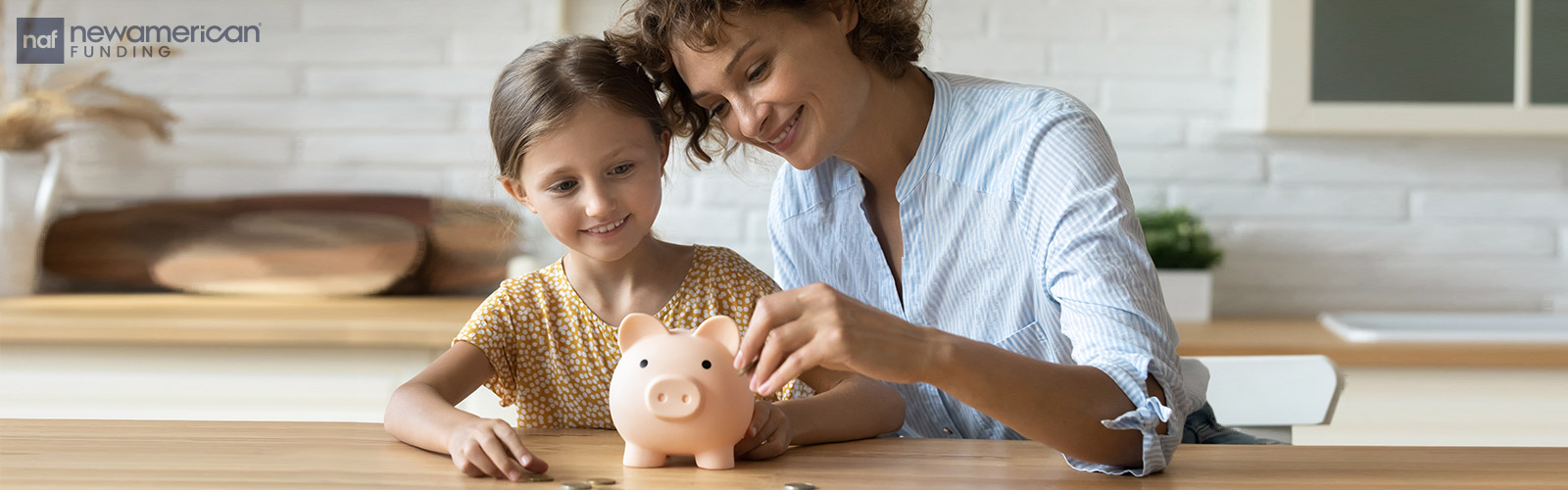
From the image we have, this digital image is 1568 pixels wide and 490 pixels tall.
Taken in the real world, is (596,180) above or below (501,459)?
above

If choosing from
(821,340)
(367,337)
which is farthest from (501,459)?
(367,337)

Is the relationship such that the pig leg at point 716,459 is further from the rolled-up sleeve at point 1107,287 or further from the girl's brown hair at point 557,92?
the girl's brown hair at point 557,92

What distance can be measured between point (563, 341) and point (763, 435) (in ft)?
1.09

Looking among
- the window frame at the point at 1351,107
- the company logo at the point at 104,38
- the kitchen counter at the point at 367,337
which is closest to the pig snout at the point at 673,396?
the kitchen counter at the point at 367,337

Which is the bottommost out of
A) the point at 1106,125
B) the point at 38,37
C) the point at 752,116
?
the point at 752,116

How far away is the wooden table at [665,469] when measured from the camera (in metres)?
0.93

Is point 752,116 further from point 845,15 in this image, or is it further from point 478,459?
point 478,459

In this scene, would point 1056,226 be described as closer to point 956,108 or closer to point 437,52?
point 956,108

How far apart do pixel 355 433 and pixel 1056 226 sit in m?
0.67

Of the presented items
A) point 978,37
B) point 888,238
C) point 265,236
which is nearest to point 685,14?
point 888,238

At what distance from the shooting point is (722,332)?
0.94 m

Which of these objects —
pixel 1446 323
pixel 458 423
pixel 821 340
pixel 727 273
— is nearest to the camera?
pixel 821 340

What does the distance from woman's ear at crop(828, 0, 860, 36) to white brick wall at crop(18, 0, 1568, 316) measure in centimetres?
124

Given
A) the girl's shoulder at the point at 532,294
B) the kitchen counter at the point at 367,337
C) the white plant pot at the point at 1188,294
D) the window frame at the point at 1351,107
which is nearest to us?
the girl's shoulder at the point at 532,294
